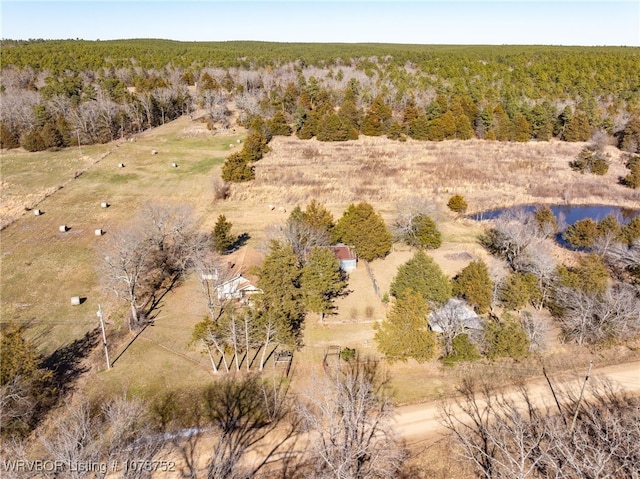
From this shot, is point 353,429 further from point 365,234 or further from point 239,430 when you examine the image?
point 365,234

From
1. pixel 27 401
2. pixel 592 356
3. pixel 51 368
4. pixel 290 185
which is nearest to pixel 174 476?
pixel 27 401

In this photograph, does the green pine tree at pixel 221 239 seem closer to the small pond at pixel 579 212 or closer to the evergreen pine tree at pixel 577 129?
the small pond at pixel 579 212

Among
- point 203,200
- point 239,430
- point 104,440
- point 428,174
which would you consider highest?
point 428,174

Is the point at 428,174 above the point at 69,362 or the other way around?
above

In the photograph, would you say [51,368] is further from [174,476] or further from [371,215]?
[371,215]

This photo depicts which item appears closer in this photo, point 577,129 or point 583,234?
point 583,234

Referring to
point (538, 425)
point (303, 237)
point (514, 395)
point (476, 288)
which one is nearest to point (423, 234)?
point (476, 288)

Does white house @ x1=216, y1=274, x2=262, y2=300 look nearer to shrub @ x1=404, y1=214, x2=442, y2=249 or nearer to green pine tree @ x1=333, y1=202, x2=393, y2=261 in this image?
green pine tree @ x1=333, y1=202, x2=393, y2=261
